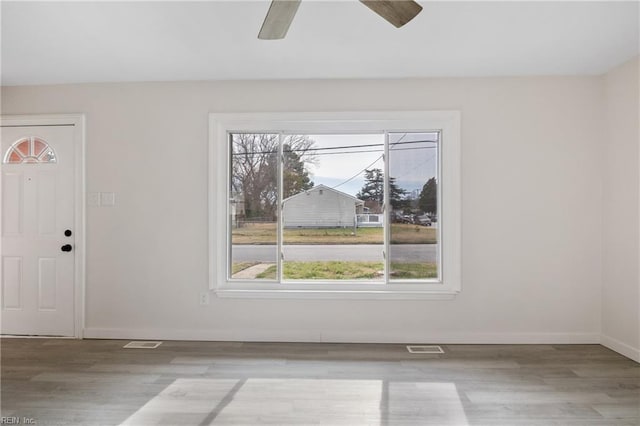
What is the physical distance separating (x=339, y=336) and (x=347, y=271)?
592 mm

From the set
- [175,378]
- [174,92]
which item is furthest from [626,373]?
[174,92]

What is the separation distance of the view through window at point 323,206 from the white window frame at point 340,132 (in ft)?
0.25

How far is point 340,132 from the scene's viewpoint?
11.2 feet

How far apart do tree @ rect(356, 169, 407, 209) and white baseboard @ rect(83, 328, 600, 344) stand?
121 centimetres

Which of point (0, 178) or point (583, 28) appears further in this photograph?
point (0, 178)

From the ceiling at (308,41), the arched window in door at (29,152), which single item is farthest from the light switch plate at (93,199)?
the ceiling at (308,41)

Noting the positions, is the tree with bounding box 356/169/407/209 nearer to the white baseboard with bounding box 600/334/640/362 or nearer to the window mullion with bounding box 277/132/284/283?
the window mullion with bounding box 277/132/284/283

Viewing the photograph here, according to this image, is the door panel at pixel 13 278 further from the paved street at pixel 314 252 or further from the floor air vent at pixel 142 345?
the paved street at pixel 314 252

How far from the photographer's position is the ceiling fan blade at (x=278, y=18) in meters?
1.69

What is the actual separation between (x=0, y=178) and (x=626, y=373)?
5516 mm

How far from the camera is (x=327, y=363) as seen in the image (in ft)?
9.19

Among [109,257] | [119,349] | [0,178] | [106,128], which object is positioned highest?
[106,128]

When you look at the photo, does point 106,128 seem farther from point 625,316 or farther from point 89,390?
point 625,316

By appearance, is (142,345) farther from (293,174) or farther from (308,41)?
(308,41)
